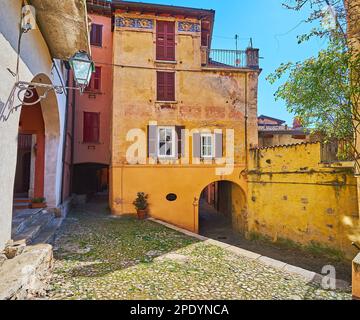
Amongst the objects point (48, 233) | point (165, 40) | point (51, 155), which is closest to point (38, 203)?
point (51, 155)

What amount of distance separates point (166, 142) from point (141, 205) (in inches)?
128

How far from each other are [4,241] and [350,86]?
6556 mm

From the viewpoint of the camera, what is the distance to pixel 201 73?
1196 centimetres

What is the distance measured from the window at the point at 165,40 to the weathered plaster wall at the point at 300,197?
6.54m

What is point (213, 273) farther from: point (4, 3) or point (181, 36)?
point (181, 36)

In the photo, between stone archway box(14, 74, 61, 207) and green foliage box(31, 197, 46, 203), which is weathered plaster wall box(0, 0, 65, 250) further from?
green foliage box(31, 197, 46, 203)

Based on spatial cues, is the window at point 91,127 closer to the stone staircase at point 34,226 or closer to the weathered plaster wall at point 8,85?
the stone staircase at point 34,226

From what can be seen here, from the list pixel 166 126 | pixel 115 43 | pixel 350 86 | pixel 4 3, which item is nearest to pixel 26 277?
pixel 4 3

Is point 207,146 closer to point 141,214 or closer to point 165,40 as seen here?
point 141,214

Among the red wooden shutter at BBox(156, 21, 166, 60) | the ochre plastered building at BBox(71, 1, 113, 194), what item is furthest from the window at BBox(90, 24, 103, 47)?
the red wooden shutter at BBox(156, 21, 166, 60)

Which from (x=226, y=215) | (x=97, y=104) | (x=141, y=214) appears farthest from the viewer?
(x=226, y=215)

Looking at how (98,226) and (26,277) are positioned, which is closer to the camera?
(26,277)

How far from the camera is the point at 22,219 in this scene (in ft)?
19.7

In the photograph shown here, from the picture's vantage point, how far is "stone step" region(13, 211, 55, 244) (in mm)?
4949
